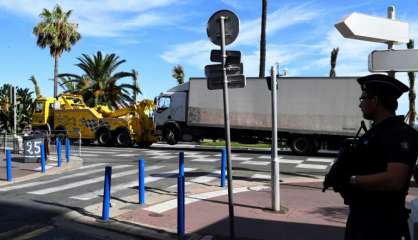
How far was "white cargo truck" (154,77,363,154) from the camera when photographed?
23.0 m

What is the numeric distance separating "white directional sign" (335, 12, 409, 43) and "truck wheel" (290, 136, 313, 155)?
1670cm

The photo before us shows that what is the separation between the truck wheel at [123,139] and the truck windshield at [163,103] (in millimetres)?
2324

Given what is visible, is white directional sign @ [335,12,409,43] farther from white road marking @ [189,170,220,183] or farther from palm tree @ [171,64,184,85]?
palm tree @ [171,64,184,85]

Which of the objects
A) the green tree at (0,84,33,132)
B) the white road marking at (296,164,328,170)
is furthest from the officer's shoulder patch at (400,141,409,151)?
the green tree at (0,84,33,132)

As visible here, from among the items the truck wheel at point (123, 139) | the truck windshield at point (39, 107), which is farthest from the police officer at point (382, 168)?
the truck windshield at point (39, 107)

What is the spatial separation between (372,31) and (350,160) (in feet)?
13.6

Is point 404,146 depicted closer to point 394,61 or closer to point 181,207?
point 394,61

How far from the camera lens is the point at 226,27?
7340 millimetres

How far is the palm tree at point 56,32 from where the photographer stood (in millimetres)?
41938

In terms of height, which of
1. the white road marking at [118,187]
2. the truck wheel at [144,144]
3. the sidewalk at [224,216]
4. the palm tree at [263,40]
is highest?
the palm tree at [263,40]

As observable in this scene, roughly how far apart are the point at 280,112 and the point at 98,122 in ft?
33.5

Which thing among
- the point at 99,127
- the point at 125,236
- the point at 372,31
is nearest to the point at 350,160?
the point at 372,31

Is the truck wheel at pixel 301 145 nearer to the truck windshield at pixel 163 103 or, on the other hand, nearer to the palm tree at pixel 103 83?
the truck windshield at pixel 163 103

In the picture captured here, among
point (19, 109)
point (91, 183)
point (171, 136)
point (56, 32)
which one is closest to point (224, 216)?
point (91, 183)
